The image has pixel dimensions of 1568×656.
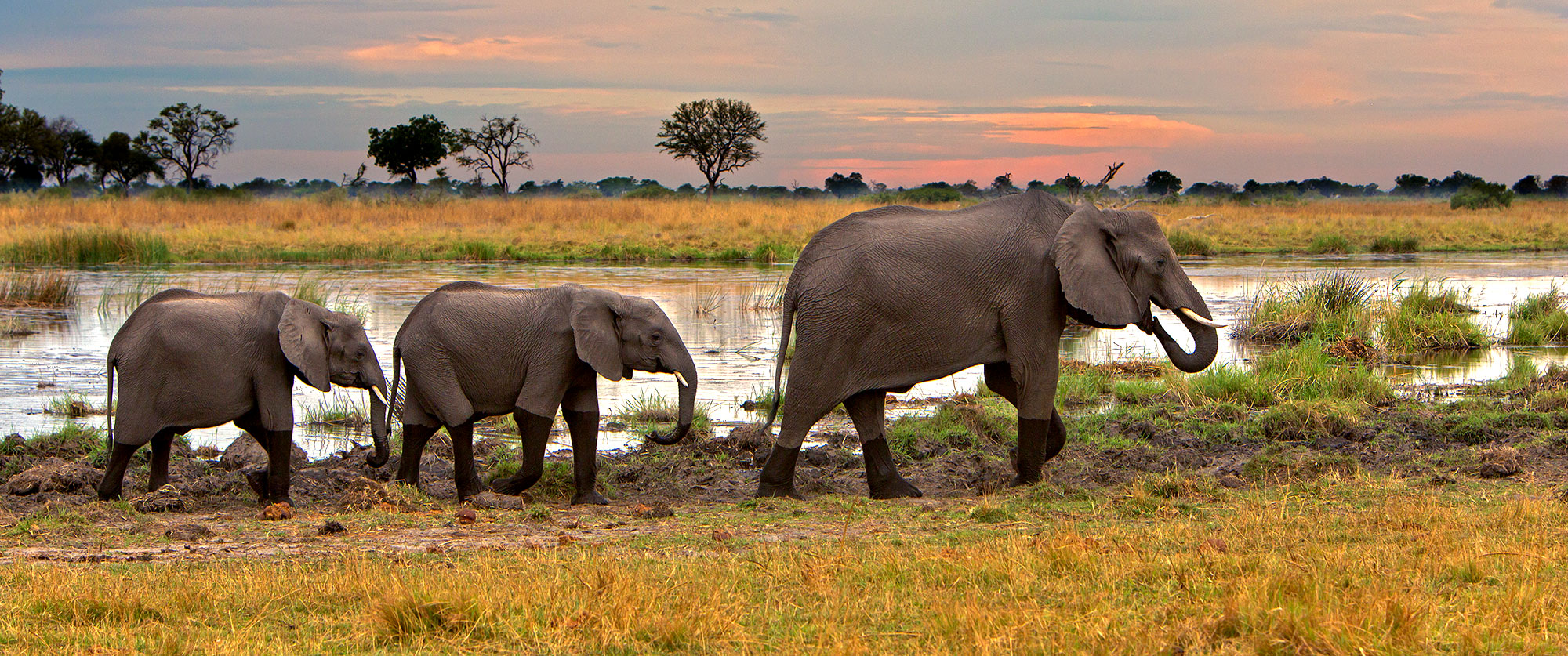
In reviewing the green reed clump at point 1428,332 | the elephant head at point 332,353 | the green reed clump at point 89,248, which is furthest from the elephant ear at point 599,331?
the green reed clump at point 89,248

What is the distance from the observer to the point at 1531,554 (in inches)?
203

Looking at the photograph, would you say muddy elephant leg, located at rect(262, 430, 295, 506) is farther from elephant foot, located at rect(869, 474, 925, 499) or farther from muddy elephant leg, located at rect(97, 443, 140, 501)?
elephant foot, located at rect(869, 474, 925, 499)

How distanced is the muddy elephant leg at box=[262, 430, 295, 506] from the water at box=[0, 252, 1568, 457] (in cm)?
209

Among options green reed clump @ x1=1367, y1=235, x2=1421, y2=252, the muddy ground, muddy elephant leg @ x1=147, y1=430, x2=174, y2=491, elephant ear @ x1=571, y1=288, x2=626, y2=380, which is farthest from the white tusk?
green reed clump @ x1=1367, y1=235, x2=1421, y2=252

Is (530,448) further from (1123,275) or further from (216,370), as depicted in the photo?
(1123,275)

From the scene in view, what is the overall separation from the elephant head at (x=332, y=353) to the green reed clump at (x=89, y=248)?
21.3 meters

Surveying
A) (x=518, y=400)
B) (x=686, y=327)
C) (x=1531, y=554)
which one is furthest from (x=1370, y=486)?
(x=686, y=327)

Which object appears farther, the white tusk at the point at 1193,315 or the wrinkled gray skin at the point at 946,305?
the white tusk at the point at 1193,315

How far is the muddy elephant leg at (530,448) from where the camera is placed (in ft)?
25.5

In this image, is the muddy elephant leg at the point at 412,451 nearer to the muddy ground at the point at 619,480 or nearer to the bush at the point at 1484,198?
the muddy ground at the point at 619,480

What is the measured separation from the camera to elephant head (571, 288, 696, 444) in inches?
306

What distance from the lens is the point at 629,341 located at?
7969mm

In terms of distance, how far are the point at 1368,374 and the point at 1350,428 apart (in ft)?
7.34

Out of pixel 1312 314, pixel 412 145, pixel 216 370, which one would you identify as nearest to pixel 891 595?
pixel 216 370
